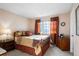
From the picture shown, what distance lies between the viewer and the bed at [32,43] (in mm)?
2154

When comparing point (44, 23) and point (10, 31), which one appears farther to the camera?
point (44, 23)

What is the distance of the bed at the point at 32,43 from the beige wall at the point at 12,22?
33 centimetres

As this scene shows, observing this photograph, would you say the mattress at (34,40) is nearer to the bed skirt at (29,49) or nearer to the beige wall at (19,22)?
the bed skirt at (29,49)

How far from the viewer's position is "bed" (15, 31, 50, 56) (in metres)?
2.15

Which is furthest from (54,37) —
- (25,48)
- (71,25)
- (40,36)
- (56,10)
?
(25,48)

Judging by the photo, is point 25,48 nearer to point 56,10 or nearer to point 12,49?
point 12,49

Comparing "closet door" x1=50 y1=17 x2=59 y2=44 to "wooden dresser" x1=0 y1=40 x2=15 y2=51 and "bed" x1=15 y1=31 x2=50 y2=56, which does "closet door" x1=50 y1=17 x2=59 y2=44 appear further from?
"wooden dresser" x1=0 y1=40 x2=15 y2=51

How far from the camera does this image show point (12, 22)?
6.14 ft

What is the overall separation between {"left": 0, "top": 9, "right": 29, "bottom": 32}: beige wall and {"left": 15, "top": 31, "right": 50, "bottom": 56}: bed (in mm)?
330

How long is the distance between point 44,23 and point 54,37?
491mm

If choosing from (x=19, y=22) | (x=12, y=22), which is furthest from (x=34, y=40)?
(x=12, y=22)

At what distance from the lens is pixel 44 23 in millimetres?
2098

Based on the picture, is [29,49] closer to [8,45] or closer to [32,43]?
[32,43]

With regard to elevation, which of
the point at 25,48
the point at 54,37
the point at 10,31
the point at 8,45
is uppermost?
the point at 10,31
